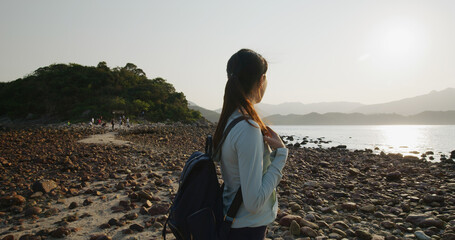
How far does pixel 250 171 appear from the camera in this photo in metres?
1.43

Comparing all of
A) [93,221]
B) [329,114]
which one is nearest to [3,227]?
[93,221]

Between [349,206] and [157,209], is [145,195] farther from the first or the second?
[349,206]

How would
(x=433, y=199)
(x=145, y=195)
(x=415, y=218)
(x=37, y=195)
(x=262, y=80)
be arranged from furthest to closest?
(x=433, y=199)
(x=145, y=195)
(x=37, y=195)
(x=415, y=218)
(x=262, y=80)

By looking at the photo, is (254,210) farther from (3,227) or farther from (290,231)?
(3,227)

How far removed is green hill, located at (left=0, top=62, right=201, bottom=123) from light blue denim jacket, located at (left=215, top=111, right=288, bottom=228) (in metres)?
40.5

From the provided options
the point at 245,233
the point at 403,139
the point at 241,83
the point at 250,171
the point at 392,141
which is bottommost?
the point at 392,141

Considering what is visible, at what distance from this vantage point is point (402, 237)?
441 cm

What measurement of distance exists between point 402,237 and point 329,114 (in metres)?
190

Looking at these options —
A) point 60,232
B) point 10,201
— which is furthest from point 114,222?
point 10,201

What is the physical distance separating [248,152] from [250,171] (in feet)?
0.37

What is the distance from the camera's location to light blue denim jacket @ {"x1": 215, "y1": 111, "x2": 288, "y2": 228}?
4.69 feet

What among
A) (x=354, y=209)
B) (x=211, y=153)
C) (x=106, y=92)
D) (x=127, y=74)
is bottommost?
(x=354, y=209)

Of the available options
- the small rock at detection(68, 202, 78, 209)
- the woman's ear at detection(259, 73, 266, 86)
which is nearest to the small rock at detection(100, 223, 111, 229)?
the small rock at detection(68, 202, 78, 209)

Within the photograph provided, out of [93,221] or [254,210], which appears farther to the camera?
[93,221]
